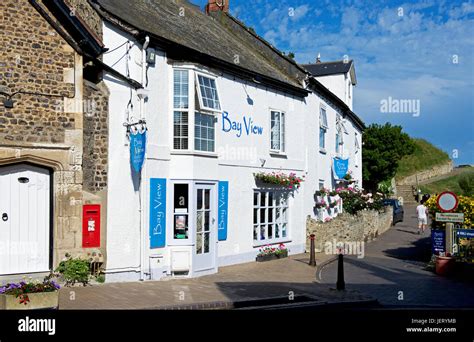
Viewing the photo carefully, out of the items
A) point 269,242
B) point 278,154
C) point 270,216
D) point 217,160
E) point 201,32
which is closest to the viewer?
point 217,160

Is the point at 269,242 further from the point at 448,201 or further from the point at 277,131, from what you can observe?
the point at 448,201

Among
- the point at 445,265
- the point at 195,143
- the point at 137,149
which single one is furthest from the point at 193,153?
the point at 445,265

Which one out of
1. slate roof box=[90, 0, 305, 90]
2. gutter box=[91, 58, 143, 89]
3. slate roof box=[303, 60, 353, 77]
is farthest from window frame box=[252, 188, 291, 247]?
slate roof box=[303, 60, 353, 77]

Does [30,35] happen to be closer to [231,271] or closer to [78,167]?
[78,167]

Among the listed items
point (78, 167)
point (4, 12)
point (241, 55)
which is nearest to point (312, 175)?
point (241, 55)

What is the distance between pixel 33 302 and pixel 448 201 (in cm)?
1156

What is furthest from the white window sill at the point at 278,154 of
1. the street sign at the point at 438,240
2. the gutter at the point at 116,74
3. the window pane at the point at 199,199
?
the gutter at the point at 116,74

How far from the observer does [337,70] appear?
2866 centimetres

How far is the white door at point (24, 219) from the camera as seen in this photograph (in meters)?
11.8

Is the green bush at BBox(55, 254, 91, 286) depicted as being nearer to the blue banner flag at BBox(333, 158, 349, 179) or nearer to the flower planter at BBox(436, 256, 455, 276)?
the flower planter at BBox(436, 256, 455, 276)

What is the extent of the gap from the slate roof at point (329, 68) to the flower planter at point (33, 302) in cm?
2198

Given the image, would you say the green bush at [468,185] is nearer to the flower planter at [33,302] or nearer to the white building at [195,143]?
the white building at [195,143]

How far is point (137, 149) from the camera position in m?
13.2

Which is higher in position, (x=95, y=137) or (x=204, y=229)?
(x=95, y=137)
